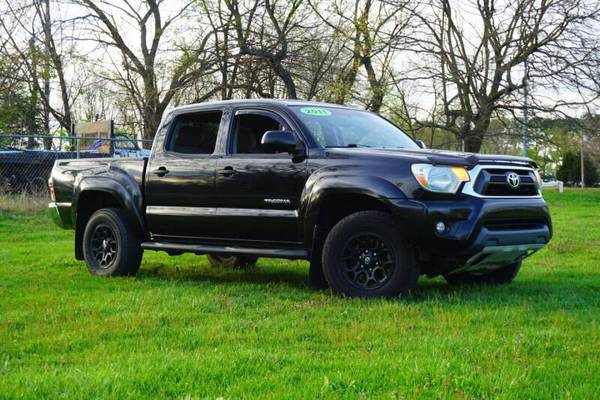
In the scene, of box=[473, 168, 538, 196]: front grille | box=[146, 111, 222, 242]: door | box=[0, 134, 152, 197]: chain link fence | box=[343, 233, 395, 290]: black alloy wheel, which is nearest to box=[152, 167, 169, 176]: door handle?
box=[146, 111, 222, 242]: door

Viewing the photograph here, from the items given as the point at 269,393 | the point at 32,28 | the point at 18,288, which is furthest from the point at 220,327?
the point at 32,28

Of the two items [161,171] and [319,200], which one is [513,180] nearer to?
[319,200]

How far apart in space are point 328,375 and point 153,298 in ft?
10.7

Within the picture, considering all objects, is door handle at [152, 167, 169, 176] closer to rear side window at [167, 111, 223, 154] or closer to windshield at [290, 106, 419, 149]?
rear side window at [167, 111, 223, 154]

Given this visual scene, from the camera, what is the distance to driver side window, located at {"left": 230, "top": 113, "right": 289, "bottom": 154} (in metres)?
8.18

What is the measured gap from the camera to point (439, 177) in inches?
269

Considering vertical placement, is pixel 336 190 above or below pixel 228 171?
below

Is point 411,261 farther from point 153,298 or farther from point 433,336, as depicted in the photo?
point 153,298

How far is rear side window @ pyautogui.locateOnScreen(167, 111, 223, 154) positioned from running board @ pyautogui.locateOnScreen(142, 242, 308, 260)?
101 cm

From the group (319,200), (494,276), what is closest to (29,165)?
(319,200)

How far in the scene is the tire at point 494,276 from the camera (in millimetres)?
8328

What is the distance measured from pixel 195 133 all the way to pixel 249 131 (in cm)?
78

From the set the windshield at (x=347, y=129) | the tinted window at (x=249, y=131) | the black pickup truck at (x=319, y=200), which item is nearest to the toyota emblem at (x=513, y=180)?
the black pickup truck at (x=319, y=200)

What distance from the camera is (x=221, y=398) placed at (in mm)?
3932
